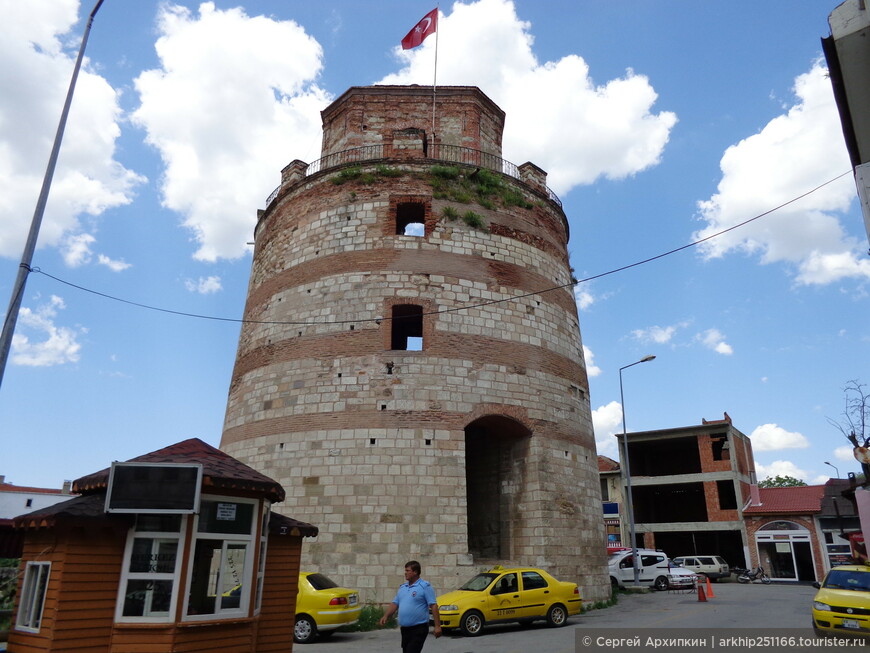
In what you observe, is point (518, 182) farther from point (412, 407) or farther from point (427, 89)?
point (412, 407)

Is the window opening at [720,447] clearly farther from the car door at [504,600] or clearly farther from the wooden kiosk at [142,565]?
the wooden kiosk at [142,565]

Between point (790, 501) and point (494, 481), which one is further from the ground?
point (790, 501)

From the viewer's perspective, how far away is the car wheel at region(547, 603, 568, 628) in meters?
13.9

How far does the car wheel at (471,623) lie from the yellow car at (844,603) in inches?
238

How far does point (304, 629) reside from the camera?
39.8 feet

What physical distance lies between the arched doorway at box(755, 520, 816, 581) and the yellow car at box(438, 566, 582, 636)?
78.2 feet

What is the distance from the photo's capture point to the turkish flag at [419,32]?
2224cm

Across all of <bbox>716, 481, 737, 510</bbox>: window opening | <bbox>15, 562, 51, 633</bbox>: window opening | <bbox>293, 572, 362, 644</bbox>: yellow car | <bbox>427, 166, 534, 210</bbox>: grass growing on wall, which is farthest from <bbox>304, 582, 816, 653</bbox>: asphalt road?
<bbox>716, 481, 737, 510</bbox>: window opening

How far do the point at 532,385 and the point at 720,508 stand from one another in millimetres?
23925

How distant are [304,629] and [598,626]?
20.5 feet

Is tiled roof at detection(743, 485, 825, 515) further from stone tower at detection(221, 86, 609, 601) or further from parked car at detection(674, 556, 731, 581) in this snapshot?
stone tower at detection(221, 86, 609, 601)

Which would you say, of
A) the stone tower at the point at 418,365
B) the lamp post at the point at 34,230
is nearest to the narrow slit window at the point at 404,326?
the stone tower at the point at 418,365

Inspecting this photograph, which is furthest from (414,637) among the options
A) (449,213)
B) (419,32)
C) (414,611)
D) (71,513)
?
(419,32)

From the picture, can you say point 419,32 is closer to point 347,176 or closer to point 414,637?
point 347,176
